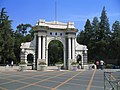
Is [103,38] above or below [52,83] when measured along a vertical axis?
above

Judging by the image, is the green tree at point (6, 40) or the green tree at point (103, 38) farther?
the green tree at point (103, 38)

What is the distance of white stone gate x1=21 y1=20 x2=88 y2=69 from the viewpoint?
34.1m

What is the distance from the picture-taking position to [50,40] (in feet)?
115

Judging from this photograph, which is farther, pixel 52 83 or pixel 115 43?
pixel 115 43

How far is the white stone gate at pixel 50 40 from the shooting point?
1342 inches

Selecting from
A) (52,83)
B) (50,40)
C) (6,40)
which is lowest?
(52,83)

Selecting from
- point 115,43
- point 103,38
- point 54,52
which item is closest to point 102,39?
point 103,38

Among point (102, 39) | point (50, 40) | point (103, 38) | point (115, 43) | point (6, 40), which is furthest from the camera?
point (103, 38)

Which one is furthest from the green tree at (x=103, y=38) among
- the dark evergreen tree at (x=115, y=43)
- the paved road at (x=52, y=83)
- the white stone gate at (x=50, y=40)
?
the paved road at (x=52, y=83)

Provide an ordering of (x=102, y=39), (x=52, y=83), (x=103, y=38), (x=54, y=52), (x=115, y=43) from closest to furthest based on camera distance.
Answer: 1. (x=52, y=83)
2. (x=115, y=43)
3. (x=102, y=39)
4. (x=103, y=38)
5. (x=54, y=52)

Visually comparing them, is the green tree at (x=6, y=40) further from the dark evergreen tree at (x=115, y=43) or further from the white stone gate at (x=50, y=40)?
the dark evergreen tree at (x=115, y=43)

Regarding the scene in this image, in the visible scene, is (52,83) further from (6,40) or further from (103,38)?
(103,38)

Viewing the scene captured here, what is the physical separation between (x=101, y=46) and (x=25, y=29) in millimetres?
27468

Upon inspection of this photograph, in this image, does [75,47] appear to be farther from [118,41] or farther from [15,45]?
[15,45]
